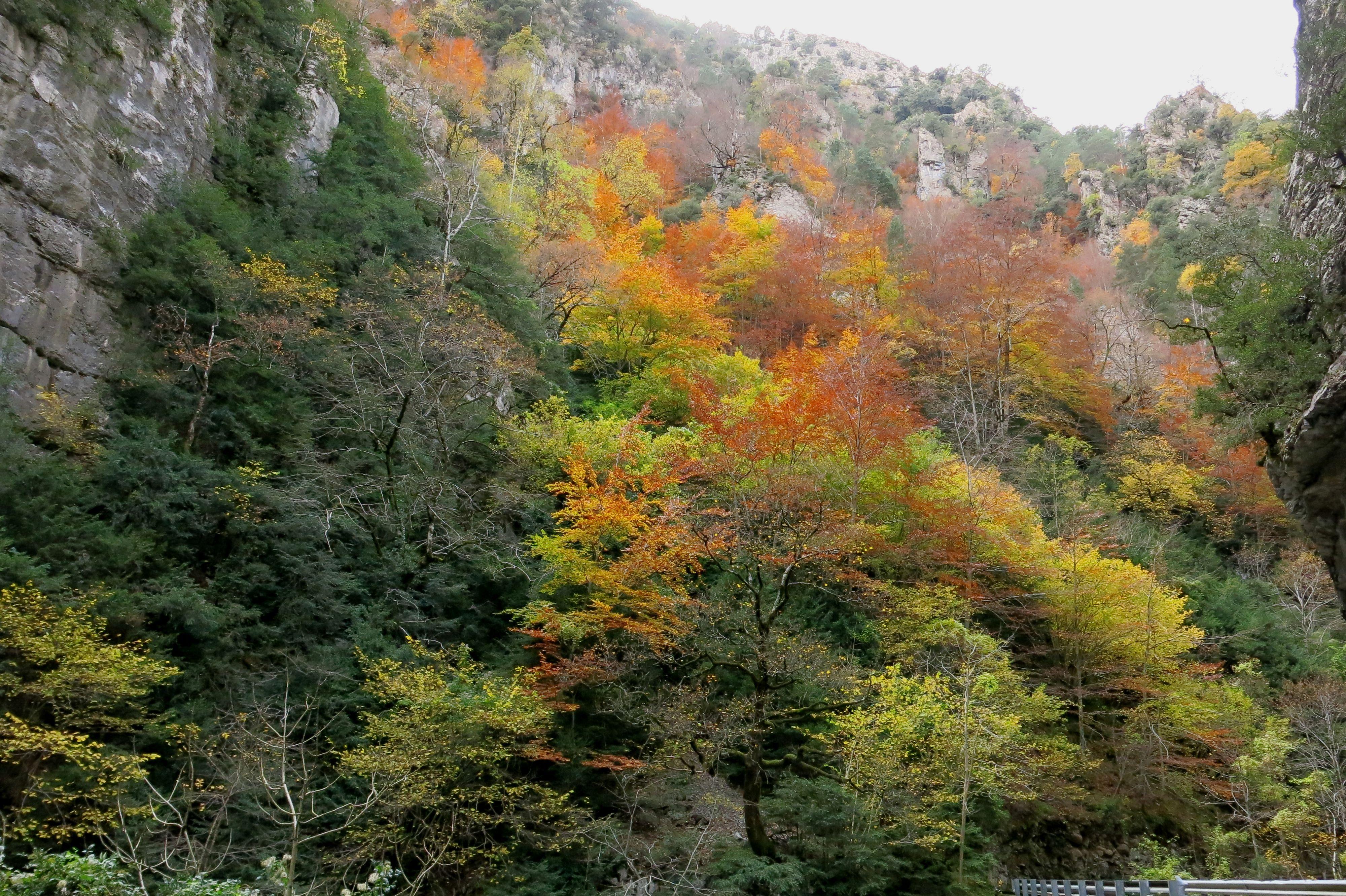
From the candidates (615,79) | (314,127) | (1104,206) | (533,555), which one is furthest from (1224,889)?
(615,79)

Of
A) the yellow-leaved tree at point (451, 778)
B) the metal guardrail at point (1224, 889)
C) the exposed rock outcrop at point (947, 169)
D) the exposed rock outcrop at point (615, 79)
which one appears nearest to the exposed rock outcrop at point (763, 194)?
the exposed rock outcrop at point (615, 79)

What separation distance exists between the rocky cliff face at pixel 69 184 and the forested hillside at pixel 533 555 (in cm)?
6

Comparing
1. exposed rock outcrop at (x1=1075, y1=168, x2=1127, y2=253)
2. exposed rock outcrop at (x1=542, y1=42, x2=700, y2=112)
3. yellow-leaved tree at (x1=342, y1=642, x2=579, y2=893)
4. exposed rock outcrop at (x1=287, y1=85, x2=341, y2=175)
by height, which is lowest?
yellow-leaved tree at (x1=342, y1=642, x2=579, y2=893)

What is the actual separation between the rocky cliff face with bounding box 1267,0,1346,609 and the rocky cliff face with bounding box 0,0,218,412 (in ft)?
53.4

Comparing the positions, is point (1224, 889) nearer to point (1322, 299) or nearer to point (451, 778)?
point (1322, 299)

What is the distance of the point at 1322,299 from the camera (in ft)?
27.4

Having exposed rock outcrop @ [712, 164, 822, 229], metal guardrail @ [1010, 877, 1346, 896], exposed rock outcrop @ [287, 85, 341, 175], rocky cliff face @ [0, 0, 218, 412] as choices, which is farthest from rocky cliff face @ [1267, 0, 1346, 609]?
exposed rock outcrop @ [712, 164, 822, 229]

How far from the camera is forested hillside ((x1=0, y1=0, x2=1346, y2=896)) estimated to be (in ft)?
28.5

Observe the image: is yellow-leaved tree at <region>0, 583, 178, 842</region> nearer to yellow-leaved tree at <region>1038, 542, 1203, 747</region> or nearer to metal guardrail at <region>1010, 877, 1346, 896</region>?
metal guardrail at <region>1010, 877, 1346, 896</region>

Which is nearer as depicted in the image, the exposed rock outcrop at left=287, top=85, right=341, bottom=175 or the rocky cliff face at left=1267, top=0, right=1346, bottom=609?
the rocky cliff face at left=1267, top=0, right=1346, bottom=609

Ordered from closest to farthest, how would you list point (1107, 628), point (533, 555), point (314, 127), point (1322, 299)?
point (1322, 299) → point (533, 555) → point (1107, 628) → point (314, 127)

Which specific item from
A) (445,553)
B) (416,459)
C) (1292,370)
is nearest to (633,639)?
(445,553)

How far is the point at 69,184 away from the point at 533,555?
9.30 m

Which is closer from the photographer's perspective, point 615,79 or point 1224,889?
point 1224,889
